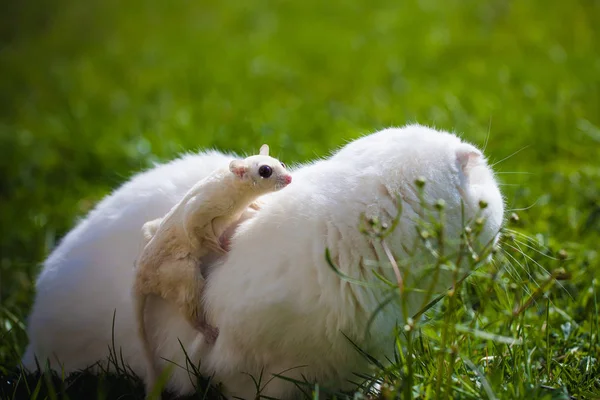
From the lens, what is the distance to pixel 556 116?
4.45 meters

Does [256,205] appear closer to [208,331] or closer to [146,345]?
[208,331]

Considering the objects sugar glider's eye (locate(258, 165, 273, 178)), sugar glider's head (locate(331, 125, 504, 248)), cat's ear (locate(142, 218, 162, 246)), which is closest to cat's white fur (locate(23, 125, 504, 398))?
sugar glider's head (locate(331, 125, 504, 248))

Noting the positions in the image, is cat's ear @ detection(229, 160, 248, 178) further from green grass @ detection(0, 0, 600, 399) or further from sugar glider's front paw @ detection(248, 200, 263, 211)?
green grass @ detection(0, 0, 600, 399)

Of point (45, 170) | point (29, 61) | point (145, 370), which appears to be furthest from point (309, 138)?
point (29, 61)

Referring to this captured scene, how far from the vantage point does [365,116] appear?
Result: 489 centimetres

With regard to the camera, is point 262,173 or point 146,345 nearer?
point 262,173

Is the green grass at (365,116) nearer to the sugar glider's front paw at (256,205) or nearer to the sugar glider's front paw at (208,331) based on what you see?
the sugar glider's front paw at (208,331)

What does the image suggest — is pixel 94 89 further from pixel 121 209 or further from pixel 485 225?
pixel 485 225

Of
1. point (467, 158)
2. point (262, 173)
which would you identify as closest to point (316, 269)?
point (262, 173)

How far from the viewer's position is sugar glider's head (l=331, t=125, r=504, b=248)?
212 centimetres

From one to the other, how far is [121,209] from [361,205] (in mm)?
949

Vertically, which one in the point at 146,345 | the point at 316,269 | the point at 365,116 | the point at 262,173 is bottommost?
the point at 365,116

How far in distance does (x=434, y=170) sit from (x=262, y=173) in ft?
1.64

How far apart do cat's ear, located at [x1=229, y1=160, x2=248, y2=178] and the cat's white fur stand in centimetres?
14
